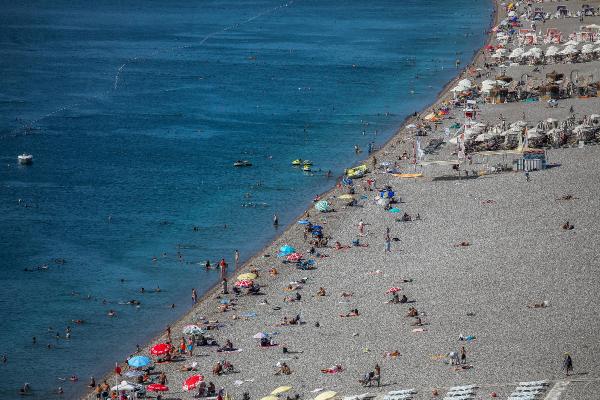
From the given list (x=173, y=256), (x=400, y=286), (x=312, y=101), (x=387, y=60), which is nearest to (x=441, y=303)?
(x=400, y=286)

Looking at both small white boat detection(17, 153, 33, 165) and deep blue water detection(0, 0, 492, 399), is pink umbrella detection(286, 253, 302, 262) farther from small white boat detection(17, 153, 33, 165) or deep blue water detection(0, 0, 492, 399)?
small white boat detection(17, 153, 33, 165)

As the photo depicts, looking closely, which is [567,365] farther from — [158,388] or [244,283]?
[244,283]

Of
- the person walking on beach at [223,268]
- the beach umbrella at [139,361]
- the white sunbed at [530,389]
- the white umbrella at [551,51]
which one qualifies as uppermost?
the white umbrella at [551,51]

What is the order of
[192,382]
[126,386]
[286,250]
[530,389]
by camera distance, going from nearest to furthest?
[530,389]
[126,386]
[192,382]
[286,250]

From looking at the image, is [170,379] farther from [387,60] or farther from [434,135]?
[387,60]

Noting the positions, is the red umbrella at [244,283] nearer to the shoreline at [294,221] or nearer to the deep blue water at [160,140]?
the shoreline at [294,221]

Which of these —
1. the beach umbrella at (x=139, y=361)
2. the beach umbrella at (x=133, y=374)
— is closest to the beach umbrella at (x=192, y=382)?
the beach umbrella at (x=133, y=374)

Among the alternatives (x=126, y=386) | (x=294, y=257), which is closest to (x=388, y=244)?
(x=294, y=257)
